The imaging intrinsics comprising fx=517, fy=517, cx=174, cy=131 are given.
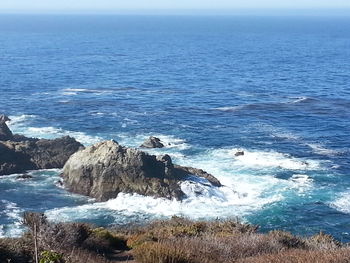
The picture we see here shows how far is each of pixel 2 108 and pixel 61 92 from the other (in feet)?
44.6

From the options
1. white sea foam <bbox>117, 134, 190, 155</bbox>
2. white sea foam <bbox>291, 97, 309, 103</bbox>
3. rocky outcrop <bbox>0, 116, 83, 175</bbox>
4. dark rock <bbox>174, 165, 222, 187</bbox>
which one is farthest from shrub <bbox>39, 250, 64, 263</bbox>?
white sea foam <bbox>291, 97, 309, 103</bbox>

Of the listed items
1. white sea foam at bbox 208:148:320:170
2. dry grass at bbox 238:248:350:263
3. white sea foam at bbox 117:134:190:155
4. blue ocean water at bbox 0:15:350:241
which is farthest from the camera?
white sea foam at bbox 117:134:190:155

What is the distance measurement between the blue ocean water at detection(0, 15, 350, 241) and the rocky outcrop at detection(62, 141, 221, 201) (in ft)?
3.66

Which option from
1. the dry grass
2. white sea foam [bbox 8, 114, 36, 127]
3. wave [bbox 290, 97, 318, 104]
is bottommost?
white sea foam [bbox 8, 114, 36, 127]

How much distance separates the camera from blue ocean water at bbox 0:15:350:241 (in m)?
39.1

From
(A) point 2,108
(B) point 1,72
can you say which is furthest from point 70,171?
(B) point 1,72

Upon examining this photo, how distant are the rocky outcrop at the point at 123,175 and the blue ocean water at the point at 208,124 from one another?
112 cm

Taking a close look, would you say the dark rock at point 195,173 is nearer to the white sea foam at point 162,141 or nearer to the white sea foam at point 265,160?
the white sea foam at point 265,160

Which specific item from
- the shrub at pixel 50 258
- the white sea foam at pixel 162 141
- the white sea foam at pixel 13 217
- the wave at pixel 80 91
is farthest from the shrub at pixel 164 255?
the wave at pixel 80 91

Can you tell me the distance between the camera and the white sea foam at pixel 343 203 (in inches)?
1532

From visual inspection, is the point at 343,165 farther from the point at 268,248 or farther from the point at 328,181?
the point at 268,248

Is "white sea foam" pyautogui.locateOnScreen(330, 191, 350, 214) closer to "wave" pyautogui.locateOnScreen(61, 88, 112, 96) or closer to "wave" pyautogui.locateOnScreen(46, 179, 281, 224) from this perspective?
"wave" pyautogui.locateOnScreen(46, 179, 281, 224)

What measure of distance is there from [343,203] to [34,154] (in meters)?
28.3

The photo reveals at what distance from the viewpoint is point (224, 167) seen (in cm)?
4853
